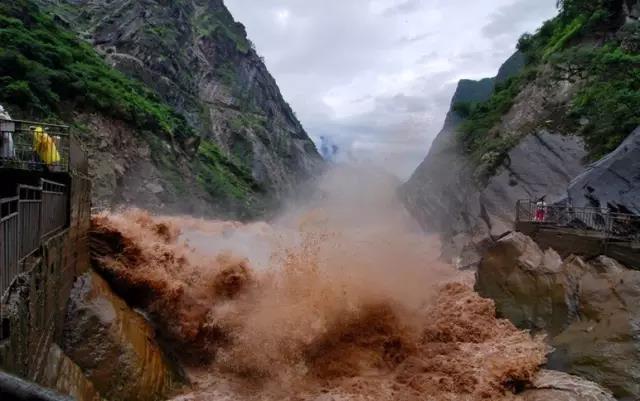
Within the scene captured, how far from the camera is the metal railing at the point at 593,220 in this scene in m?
14.1

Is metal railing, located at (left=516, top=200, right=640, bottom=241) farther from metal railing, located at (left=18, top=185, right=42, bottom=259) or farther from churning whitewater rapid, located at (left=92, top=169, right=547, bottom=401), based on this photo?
metal railing, located at (left=18, top=185, right=42, bottom=259)

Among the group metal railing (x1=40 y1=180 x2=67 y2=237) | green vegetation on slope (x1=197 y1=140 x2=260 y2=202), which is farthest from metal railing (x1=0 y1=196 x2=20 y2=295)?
green vegetation on slope (x1=197 y1=140 x2=260 y2=202)

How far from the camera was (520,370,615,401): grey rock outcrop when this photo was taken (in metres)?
9.35

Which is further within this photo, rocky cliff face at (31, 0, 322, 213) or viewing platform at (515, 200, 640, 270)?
rocky cliff face at (31, 0, 322, 213)

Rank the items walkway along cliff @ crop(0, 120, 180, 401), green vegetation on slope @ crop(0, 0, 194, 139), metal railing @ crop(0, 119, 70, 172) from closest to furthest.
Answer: walkway along cliff @ crop(0, 120, 180, 401)
metal railing @ crop(0, 119, 70, 172)
green vegetation on slope @ crop(0, 0, 194, 139)

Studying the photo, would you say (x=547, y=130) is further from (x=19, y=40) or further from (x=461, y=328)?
(x=19, y=40)

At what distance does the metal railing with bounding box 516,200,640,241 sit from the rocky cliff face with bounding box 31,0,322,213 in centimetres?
2191

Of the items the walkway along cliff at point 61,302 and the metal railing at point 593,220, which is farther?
the metal railing at point 593,220

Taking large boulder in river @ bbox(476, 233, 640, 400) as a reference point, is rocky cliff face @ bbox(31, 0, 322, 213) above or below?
above

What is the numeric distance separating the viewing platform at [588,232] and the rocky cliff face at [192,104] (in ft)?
71.6

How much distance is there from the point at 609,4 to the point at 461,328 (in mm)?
22808

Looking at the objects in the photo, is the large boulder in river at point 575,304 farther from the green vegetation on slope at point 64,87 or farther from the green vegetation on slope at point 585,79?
the green vegetation on slope at point 64,87

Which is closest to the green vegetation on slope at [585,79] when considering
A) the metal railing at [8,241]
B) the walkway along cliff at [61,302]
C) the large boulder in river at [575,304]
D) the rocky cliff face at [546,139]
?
the rocky cliff face at [546,139]

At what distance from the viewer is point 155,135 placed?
3703 centimetres
